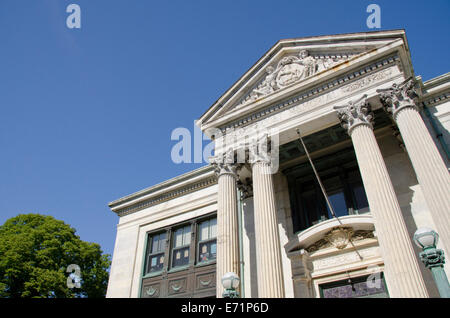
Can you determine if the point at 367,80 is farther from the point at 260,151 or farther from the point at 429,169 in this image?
the point at 260,151

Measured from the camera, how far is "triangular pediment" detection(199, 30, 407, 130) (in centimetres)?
1318

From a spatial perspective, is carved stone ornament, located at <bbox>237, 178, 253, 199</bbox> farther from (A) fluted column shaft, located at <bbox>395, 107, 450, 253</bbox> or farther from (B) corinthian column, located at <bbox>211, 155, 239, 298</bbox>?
(A) fluted column shaft, located at <bbox>395, 107, 450, 253</bbox>

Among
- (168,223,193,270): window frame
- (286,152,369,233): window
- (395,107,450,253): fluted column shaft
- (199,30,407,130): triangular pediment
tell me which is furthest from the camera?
(168,223,193,270): window frame

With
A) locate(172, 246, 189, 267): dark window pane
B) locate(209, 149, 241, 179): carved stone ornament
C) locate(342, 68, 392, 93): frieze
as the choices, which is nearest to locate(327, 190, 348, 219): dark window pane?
locate(209, 149, 241, 179): carved stone ornament

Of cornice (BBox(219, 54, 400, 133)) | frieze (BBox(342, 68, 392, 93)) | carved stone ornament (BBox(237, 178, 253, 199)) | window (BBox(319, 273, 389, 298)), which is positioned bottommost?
window (BBox(319, 273, 389, 298))

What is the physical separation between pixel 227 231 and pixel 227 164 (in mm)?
3053

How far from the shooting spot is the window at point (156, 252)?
1866cm

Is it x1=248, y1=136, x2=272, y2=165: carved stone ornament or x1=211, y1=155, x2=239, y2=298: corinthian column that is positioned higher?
x1=248, y1=136, x2=272, y2=165: carved stone ornament

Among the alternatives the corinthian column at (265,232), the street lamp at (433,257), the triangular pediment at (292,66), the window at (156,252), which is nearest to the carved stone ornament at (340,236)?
the corinthian column at (265,232)

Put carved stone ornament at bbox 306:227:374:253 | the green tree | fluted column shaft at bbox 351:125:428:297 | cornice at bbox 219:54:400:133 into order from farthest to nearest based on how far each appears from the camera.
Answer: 1. the green tree
2. carved stone ornament at bbox 306:227:374:253
3. cornice at bbox 219:54:400:133
4. fluted column shaft at bbox 351:125:428:297

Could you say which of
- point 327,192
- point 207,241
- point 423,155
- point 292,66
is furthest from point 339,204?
point 207,241

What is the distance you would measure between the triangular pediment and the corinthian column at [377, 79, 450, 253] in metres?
2.03

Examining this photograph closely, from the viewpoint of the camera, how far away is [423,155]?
10.4m
